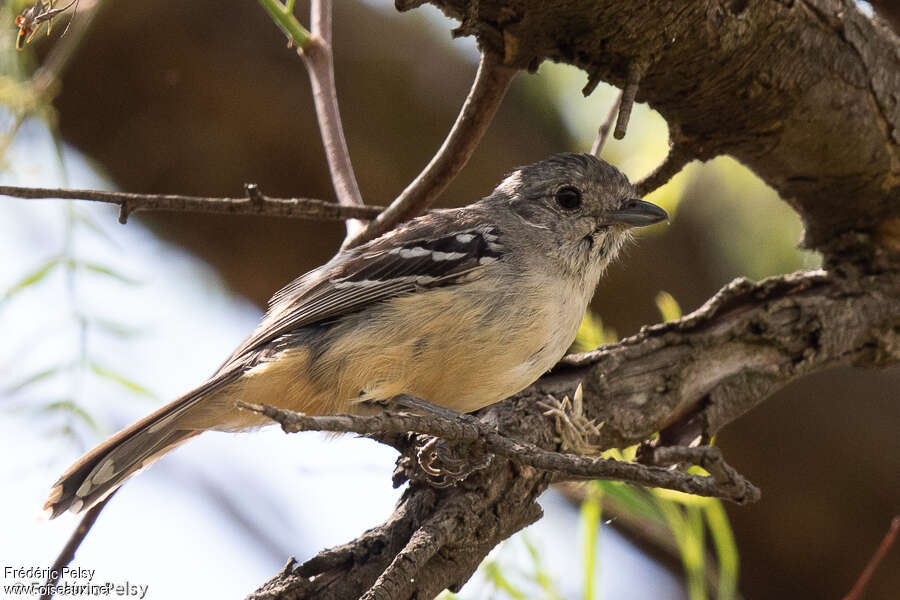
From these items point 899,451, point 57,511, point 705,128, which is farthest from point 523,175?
point 899,451

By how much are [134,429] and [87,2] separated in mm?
1545

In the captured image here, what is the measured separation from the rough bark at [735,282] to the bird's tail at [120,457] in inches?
34.1

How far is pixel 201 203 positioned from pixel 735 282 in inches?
86.3

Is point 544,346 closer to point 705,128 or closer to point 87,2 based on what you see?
point 705,128

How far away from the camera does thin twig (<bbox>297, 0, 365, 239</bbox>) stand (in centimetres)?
358

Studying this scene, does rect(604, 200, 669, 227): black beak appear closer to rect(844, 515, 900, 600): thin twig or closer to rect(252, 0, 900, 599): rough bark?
rect(252, 0, 900, 599): rough bark

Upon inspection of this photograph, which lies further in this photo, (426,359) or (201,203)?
(426,359)

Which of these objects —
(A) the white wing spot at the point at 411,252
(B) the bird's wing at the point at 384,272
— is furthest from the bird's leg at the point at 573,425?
(A) the white wing spot at the point at 411,252

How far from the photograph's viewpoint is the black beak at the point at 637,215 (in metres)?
3.72

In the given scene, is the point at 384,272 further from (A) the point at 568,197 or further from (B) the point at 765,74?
(B) the point at 765,74

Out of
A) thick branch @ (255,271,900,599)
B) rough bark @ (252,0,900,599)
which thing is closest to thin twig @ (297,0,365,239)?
rough bark @ (252,0,900,599)

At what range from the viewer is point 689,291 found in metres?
5.66

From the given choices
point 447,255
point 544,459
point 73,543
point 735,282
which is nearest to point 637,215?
point 735,282

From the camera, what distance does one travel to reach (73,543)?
3037 mm
